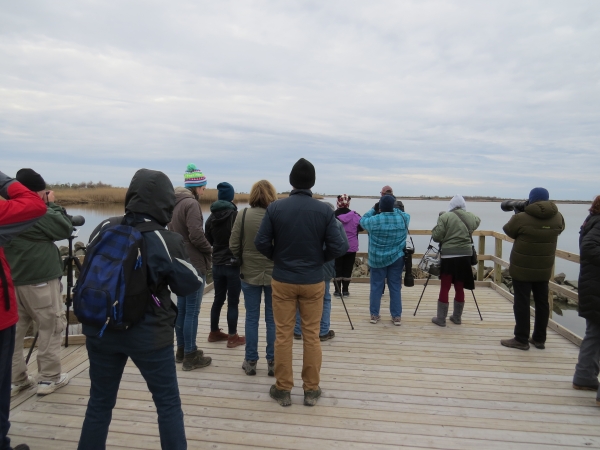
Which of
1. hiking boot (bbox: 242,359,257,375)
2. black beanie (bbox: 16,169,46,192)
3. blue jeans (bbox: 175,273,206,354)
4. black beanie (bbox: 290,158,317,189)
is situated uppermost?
black beanie (bbox: 290,158,317,189)

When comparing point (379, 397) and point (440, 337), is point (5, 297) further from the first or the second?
point (440, 337)

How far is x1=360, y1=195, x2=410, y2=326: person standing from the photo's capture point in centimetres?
457

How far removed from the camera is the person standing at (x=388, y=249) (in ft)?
15.0

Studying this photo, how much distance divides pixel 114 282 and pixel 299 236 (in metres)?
1.31

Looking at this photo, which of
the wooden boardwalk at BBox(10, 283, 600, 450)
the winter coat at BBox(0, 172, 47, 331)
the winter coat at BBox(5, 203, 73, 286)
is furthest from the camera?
the winter coat at BBox(5, 203, 73, 286)

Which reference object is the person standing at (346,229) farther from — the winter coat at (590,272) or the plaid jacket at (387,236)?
the winter coat at (590,272)

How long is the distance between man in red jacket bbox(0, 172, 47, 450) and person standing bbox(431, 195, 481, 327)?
4024 mm

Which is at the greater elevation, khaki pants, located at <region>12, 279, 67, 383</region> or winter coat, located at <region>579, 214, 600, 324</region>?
winter coat, located at <region>579, 214, 600, 324</region>

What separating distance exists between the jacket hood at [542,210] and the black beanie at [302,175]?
2389 mm

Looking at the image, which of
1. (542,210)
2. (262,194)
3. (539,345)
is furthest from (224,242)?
(539,345)

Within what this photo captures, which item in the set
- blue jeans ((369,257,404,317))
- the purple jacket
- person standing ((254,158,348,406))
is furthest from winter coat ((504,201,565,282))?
the purple jacket

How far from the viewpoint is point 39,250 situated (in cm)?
281

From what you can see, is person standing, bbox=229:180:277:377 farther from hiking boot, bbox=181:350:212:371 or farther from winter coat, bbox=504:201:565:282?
winter coat, bbox=504:201:565:282

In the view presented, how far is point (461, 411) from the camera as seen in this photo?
2.75 meters
